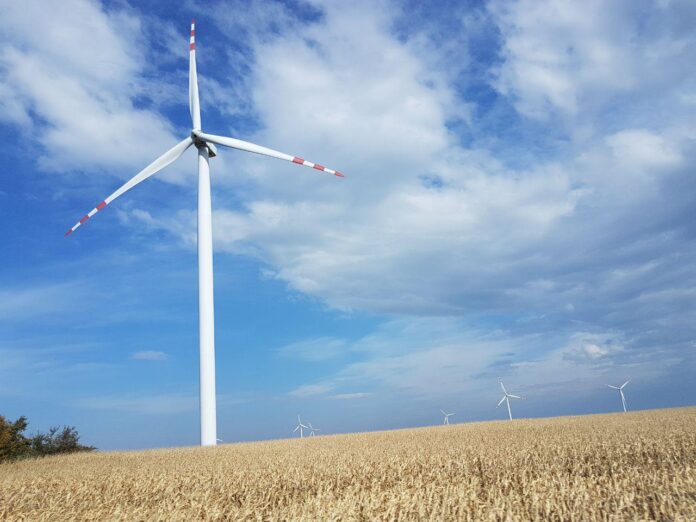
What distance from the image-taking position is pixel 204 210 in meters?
43.4

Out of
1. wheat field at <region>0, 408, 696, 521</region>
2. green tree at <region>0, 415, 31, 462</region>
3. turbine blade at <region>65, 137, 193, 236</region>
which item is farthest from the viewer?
turbine blade at <region>65, 137, 193, 236</region>

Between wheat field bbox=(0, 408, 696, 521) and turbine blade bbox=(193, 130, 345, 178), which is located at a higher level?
turbine blade bbox=(193, 130, 345, 178)

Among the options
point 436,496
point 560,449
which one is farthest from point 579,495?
point 560,449

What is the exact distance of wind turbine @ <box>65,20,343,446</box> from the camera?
1515 inches

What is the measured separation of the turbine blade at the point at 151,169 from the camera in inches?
1795

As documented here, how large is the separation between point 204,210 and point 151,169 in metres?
7.23

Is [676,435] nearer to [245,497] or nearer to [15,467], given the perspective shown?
[245,497]

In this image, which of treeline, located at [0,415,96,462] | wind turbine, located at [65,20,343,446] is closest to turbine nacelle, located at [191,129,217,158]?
wind turbine, located at [65,20,343,446]

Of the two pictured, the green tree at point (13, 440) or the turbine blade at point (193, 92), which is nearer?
the green tree at point (13, 440)

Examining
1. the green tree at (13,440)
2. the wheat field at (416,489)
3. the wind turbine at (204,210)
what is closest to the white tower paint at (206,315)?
the wind turbine at (204,210)

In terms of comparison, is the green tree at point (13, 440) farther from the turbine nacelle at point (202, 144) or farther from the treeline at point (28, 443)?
the turbine nacelle at point (202, 144)

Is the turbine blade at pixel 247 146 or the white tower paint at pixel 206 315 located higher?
the turbine blade at pixel 247 146

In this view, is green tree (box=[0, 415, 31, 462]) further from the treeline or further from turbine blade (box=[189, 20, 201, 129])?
turbine blade (box=[189, 20, 201, 129])

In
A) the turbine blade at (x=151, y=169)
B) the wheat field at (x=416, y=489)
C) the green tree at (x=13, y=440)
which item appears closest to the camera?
the wheat field at (x=416, y=489)
